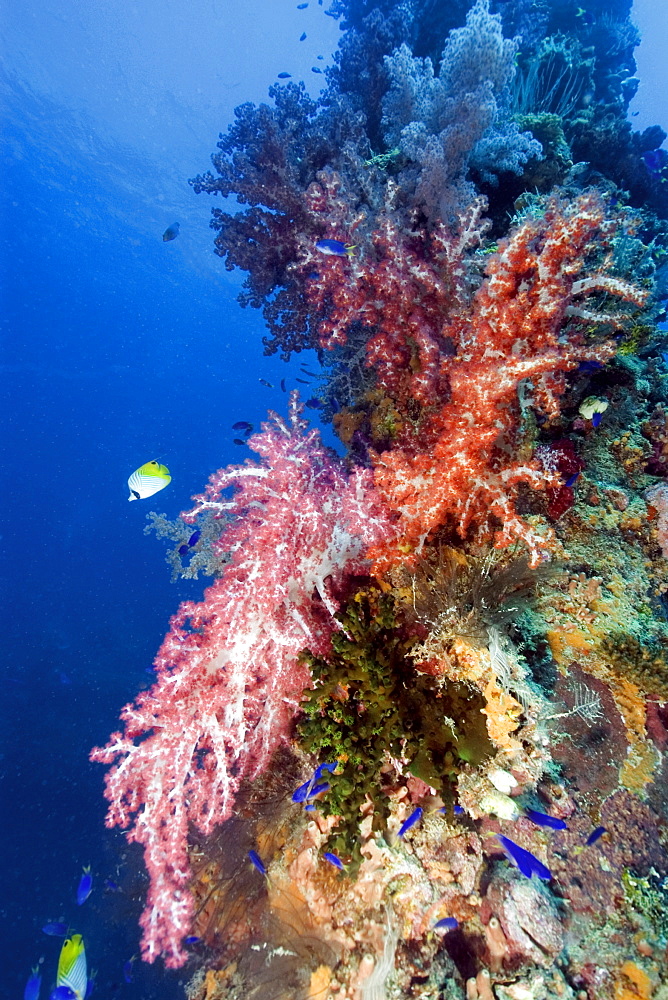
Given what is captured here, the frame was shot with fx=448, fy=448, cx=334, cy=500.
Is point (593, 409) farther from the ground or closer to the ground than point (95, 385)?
closer to the ground

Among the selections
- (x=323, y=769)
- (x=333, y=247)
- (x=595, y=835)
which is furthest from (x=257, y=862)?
(x=333, y=247)

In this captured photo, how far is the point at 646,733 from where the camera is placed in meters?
3.08

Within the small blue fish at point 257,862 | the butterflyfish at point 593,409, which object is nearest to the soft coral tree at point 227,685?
the small blue fish at point 257,862

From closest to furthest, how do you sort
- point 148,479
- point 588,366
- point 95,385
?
point 588,366
point 148,479
point 95,385

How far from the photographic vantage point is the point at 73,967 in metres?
4.35

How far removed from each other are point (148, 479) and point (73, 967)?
4.85 meters

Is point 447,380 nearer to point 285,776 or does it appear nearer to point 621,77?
point 285,776

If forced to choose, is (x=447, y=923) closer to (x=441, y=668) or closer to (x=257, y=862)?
(x=441, y=668)

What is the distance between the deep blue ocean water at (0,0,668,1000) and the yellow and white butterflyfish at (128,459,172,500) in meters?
7.78

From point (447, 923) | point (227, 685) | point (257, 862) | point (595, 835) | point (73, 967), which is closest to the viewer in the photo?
point (595, 835)

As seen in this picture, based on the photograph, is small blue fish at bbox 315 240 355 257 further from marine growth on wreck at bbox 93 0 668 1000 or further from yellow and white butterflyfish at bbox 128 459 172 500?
yellow and white butterflyfish at bbox 128 459 172 500

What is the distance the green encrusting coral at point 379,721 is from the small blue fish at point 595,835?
0.77 metres

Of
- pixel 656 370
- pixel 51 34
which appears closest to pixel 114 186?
pixel 51 34

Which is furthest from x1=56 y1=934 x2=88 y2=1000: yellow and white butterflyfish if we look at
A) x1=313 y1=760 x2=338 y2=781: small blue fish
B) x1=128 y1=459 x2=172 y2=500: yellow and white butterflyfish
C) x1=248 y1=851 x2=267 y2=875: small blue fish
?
x1=128 y1=459 x2=172 y2=500: yellow and white butterflyfish
